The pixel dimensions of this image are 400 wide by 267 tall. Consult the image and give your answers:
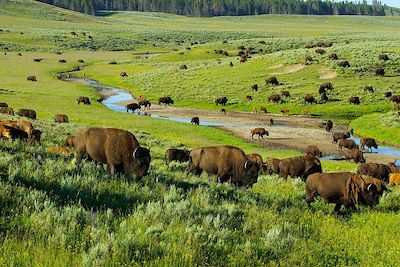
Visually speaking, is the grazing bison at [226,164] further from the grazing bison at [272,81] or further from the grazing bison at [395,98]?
the grazing bison at [272,81]

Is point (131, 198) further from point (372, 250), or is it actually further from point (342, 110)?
point (342, 110)

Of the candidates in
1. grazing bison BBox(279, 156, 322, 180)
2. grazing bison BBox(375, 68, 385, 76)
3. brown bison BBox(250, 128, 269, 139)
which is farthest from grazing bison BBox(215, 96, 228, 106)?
grazing bison BBox(279, 156, 322, 180)

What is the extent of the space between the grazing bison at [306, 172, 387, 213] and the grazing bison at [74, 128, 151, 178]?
4.46 metres

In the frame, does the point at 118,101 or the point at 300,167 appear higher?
the point at 300,167

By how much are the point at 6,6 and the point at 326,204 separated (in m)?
193

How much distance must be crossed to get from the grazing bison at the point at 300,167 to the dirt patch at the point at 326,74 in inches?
1743

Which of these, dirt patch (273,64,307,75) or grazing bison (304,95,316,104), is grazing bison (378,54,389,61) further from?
grazing bison (304,95,316,104)

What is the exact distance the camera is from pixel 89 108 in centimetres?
4500

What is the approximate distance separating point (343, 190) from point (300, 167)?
6281mm

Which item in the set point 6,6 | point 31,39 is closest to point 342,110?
point 31,39

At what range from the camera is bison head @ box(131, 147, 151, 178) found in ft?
36.3

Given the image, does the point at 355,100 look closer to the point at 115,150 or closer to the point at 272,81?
the point at 272,81

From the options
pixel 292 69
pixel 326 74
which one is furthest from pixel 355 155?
pixel 292 69

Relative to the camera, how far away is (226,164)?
14320 millimetres
